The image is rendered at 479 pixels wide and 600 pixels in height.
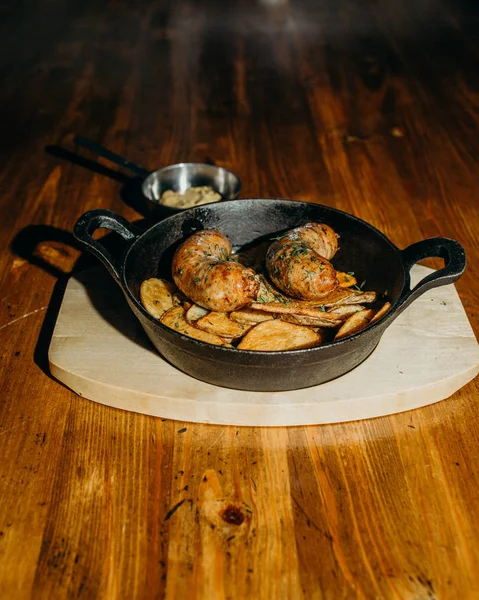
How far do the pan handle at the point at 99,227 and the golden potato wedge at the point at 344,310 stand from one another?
56cm

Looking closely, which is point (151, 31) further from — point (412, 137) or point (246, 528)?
point (246, 528)

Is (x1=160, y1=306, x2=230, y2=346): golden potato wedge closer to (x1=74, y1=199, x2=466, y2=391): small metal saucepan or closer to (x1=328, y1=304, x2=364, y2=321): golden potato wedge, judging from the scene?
(x1=74, y1=199, x2=466, y2=391): small metal saucepan

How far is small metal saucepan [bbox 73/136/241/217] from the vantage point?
248 cm

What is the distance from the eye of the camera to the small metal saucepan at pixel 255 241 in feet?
4.74

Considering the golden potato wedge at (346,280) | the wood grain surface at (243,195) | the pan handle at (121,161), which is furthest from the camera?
the pan handle at (121,161)

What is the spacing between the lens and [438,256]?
1.64 m

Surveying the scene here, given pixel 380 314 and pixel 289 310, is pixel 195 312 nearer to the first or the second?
Answer: pixel 289 310

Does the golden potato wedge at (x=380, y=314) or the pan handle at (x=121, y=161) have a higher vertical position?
the golden potato wedge at (x=380, y=314)

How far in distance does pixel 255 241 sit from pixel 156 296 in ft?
1.43

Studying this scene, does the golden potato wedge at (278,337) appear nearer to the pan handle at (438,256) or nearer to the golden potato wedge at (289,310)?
the golden potato wedge at (289,310)

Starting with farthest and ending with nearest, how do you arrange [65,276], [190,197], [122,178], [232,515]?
[122,178] < [190,197] < [65,276] < [232,515]

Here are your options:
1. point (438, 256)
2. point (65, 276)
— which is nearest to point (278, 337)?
point (438, 256)

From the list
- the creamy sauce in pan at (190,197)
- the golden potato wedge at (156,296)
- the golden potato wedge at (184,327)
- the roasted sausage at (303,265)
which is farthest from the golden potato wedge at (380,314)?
the creamy sauce in pan at (190,197)

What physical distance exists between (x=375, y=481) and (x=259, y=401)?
327 mm
